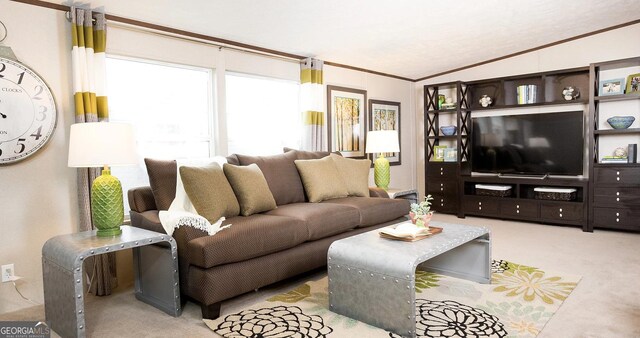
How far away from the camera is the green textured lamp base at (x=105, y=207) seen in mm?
2512

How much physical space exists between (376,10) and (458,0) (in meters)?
0.71

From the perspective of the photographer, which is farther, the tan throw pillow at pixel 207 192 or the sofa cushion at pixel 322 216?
the sofa cushion at pixel 322 216

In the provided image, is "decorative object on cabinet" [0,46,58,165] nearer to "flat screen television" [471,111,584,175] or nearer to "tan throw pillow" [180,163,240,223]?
"tan throw pillow" [180,163,240,223]

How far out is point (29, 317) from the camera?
2650mm

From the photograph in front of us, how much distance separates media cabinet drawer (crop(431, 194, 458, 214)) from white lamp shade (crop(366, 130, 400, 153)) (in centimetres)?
152

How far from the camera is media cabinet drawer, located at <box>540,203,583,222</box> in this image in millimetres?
4797

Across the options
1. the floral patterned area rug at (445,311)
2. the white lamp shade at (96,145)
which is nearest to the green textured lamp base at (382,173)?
the floral patterned area rug at (445,311)

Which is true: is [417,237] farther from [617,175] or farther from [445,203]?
[445,203]

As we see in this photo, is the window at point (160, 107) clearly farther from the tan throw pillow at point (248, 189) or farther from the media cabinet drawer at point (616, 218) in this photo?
the media cabinet drawer at point (616, 218)

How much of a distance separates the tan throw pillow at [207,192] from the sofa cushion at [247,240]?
0.32 ft

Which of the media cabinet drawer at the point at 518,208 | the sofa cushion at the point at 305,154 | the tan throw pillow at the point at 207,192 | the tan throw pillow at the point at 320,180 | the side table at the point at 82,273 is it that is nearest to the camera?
the side table at the point at 82,273

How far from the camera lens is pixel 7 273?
2.75 m

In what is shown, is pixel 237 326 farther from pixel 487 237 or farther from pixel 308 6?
pixel 308 6

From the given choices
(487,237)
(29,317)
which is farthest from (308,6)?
(29,317)
